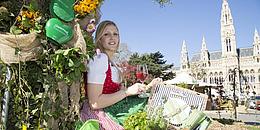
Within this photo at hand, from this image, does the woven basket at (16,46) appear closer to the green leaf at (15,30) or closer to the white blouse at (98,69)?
the green leaf at (15,30)

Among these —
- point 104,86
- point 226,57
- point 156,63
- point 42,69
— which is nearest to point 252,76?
point 226,57

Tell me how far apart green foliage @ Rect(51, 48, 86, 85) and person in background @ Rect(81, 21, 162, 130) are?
113mm

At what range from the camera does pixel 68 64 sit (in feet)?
5.67

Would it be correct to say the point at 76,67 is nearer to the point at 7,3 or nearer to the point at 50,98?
the point at 50,98

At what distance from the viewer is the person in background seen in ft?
5.95

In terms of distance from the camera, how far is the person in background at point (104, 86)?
181 cm

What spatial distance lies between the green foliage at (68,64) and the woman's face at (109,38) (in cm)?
31

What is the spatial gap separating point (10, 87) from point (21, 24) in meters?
0.37

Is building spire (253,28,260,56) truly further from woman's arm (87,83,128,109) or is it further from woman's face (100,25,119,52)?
woman's arm (87,83,128,109)

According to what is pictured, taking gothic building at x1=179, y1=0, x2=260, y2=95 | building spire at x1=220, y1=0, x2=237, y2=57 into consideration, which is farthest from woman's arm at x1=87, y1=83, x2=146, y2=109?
building spire at x1=220, y1=0, x2=237, y2=57

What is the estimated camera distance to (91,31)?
2.04m

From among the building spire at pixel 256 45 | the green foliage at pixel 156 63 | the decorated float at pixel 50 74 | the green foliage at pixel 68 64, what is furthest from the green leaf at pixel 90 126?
the building spire at pixel 256 45

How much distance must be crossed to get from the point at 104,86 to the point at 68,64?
0.89 ft

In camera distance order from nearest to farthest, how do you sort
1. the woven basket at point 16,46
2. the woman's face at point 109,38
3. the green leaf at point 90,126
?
1. the green leaf at point 90,126
2. the woven basket at point 16,46
3. the woman's face at point 109,38
